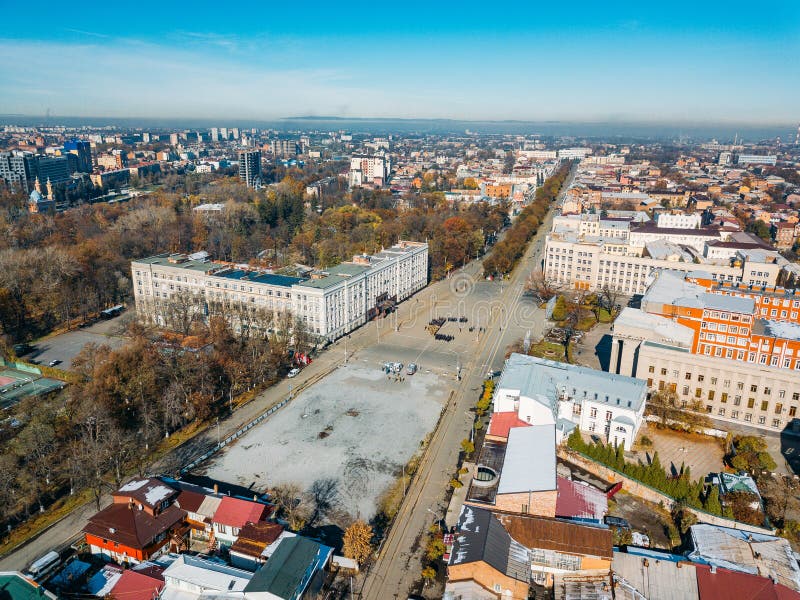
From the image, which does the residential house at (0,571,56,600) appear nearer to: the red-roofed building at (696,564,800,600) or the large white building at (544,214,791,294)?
the red-roofed building at (696,564,800,600)

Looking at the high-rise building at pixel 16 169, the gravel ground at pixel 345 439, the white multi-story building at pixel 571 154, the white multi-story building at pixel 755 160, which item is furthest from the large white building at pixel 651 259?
the white multi-story building at pixel 571 154

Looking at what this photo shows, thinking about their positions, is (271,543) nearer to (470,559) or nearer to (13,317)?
(470,559)

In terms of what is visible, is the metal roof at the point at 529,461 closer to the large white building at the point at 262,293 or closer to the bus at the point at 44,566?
the bus at the point at 44,566

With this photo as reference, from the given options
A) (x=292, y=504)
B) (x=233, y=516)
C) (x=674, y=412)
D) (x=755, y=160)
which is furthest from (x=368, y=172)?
(x=755, y=160)

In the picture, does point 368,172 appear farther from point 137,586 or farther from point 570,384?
point 137,586

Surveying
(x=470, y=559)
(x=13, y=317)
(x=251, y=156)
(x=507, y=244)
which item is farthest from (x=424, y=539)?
(x=251, y=156)

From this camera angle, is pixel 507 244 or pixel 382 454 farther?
pixel 507 244
